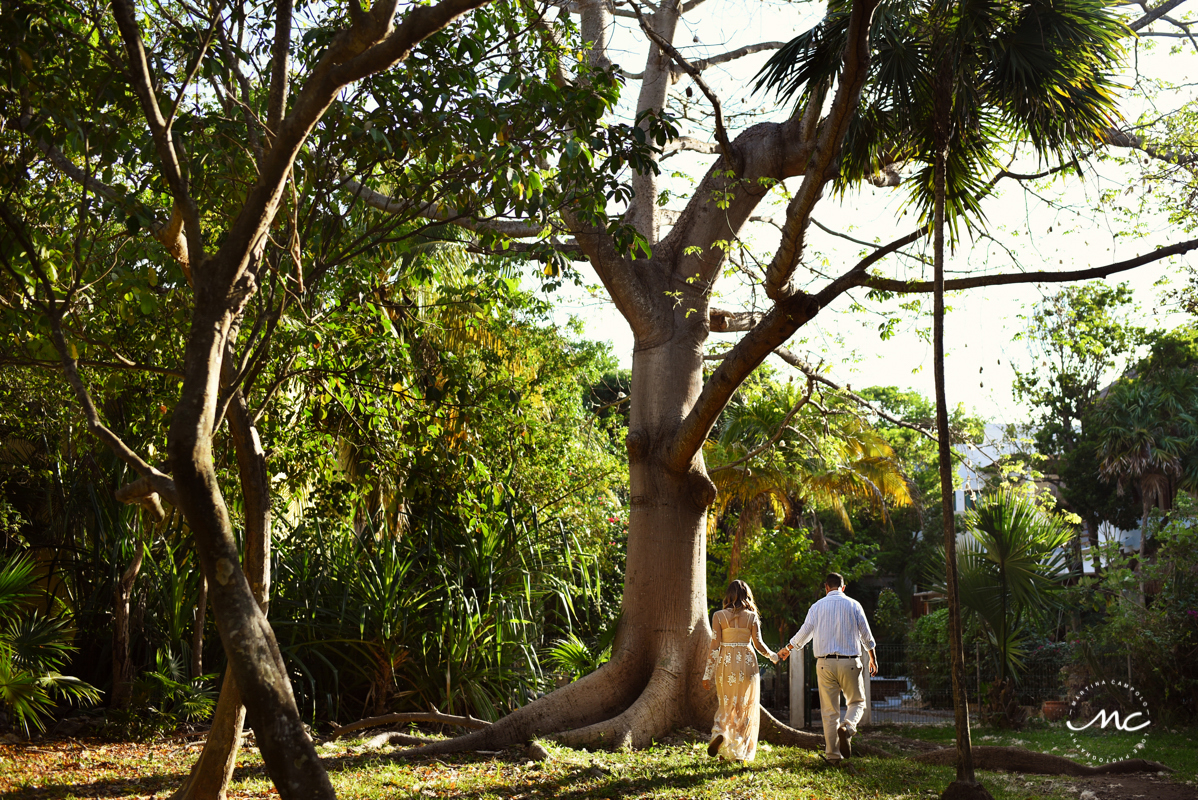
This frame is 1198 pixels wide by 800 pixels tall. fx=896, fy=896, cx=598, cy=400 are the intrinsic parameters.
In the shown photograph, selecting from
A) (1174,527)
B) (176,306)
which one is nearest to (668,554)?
(176,306)

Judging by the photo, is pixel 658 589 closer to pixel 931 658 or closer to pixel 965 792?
pixel 965 792

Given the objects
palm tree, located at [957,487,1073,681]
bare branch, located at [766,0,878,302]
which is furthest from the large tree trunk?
palm tree, located at [957,487,1073,681]

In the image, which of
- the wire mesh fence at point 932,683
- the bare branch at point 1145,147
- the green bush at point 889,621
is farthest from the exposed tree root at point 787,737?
the green bush at point 889,621

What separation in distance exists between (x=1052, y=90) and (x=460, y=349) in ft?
28.3

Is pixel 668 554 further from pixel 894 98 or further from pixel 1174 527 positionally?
pixel 1174 527

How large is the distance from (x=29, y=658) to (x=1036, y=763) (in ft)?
31.3

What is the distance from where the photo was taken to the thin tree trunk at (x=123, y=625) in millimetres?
8677

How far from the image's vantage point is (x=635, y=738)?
26.8ft

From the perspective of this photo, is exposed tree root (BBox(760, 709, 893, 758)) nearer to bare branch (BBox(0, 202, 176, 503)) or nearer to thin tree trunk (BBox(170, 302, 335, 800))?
thin tree trunk (BBox(170, 302, 335, 800))

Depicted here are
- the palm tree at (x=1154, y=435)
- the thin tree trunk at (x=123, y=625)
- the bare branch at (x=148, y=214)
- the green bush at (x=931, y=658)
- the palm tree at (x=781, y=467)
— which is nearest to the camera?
the bare branch at (x=148, y=214)

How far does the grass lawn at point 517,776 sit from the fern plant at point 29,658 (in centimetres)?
45

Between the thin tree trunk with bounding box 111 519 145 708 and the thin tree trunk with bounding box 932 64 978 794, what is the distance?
7404 millimetres

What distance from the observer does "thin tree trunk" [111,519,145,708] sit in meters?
8.68

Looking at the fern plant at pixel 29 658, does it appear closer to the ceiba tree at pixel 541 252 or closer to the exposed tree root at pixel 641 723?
the ceiba tree at pixel 541 252
